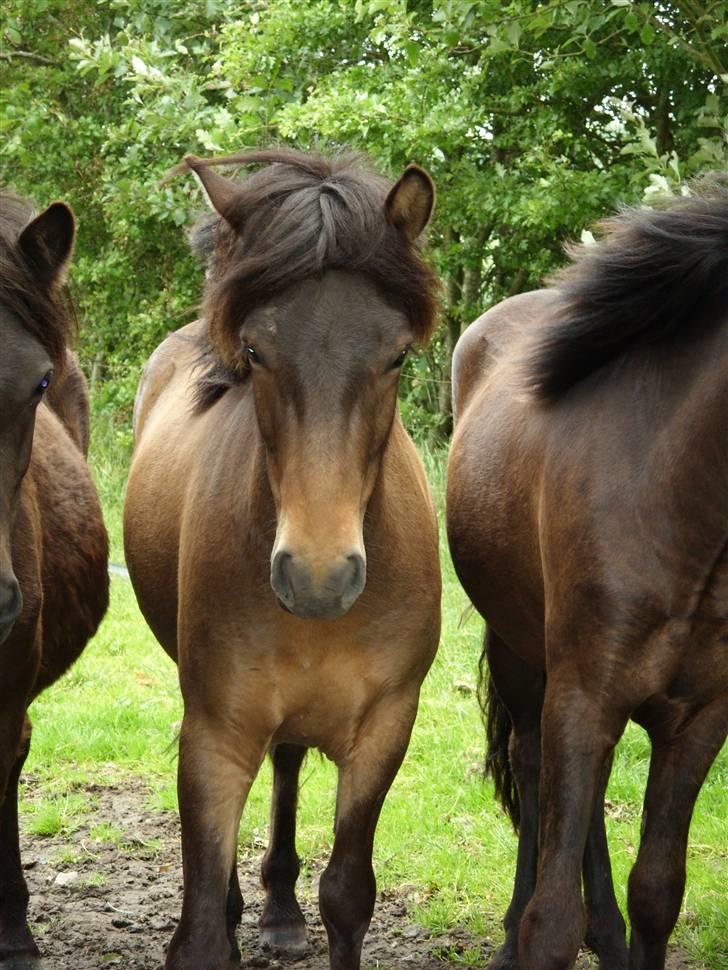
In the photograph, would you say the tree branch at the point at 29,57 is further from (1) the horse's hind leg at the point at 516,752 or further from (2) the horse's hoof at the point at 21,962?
(2) the horse's hoof at the point at 21,962

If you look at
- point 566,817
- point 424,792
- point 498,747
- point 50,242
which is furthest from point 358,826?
point 424,792

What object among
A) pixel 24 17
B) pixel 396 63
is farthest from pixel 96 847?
pixel 24 17

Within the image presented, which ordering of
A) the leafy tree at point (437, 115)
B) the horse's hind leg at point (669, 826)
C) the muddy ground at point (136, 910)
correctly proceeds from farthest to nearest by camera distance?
the leafy tree at point (437, 115), the muddy ground at point (136, 910), the horse's hind leg at point (669, 826)

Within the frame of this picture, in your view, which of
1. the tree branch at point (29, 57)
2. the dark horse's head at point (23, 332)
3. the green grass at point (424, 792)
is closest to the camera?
the dark horse's head at point (23, 332)

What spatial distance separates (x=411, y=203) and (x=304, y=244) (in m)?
0.34

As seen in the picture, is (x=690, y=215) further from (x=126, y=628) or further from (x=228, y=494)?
(x=126, y=628)

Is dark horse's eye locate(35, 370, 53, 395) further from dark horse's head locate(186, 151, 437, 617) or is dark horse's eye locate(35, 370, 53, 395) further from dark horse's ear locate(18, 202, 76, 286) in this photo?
dark horse's head locate(186, 151, 437, 617)

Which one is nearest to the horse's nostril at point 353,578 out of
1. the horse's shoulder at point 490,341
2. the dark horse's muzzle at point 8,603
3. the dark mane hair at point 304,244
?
the dark mane hair at point 304,244

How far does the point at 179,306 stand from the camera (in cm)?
1264

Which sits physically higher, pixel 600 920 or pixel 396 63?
pixel 396 63

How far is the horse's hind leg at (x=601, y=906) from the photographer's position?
4.05 metres

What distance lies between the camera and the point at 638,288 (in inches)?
138

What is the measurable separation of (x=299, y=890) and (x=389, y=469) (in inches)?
78.4

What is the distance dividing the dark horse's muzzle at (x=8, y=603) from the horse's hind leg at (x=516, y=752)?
2091mm
